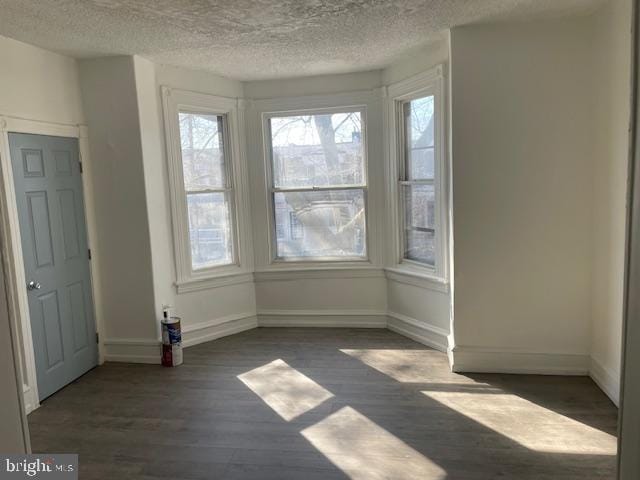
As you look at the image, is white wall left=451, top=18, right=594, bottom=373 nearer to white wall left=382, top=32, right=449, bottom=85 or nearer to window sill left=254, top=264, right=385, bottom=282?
white wall left=382, top=32, right=449, bottom=85

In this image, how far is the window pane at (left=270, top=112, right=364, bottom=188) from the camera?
480 centimetres

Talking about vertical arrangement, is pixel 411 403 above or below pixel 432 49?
below

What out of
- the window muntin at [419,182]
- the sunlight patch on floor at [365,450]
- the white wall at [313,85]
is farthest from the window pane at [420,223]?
the sunlight patch on floor at [365,450]

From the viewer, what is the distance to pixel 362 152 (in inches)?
189

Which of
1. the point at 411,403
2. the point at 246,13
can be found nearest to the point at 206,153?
the point at 246,13

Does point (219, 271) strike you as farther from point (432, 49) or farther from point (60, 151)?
point (432, 49)

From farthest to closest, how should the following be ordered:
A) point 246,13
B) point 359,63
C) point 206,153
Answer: point 206,153 → point 359,63 → point 246,13

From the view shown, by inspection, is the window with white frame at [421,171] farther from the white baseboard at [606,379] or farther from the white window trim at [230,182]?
the white window trim at [230,182]

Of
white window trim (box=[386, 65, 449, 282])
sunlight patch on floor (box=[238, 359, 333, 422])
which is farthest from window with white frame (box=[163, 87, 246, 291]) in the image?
white window trim (box=[386, 65, 449, 282])

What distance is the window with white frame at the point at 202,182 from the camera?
4402 millimetres

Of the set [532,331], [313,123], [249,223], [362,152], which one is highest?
[313,123]

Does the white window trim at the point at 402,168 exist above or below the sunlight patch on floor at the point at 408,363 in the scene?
above

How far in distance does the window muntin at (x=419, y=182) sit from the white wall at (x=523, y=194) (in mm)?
560

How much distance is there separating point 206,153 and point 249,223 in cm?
80
